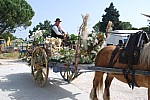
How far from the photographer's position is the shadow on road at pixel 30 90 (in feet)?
20.9

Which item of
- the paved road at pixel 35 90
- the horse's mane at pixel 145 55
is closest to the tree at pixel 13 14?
the paved road at pixel 35 90

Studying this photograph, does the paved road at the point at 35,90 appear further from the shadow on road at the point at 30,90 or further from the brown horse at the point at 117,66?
the brown horse at the point at 117,66

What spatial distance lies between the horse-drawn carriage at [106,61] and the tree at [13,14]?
22.0m

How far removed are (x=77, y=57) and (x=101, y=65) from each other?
1002 mm

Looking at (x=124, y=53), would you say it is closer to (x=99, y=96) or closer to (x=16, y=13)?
(x=99, y=96)

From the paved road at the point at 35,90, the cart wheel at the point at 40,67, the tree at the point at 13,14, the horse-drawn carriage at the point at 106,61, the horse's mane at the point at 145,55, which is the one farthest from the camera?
the tree at the point at 13,14

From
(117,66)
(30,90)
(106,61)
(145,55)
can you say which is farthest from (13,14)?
(145,55)

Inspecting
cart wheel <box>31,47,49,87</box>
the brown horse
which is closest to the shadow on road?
cart wheel <box>31,47,49,87</box>

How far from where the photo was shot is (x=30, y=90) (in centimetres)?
696

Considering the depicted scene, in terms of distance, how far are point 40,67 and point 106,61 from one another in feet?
9.41

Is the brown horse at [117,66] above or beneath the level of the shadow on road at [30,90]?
above

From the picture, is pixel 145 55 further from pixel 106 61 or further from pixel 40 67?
pixel 40 67

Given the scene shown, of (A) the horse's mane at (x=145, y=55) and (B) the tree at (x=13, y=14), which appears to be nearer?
(A) the horse's mane at (x=145, y=55)

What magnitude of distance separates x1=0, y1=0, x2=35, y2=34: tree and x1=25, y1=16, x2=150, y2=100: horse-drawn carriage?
72.2ft
